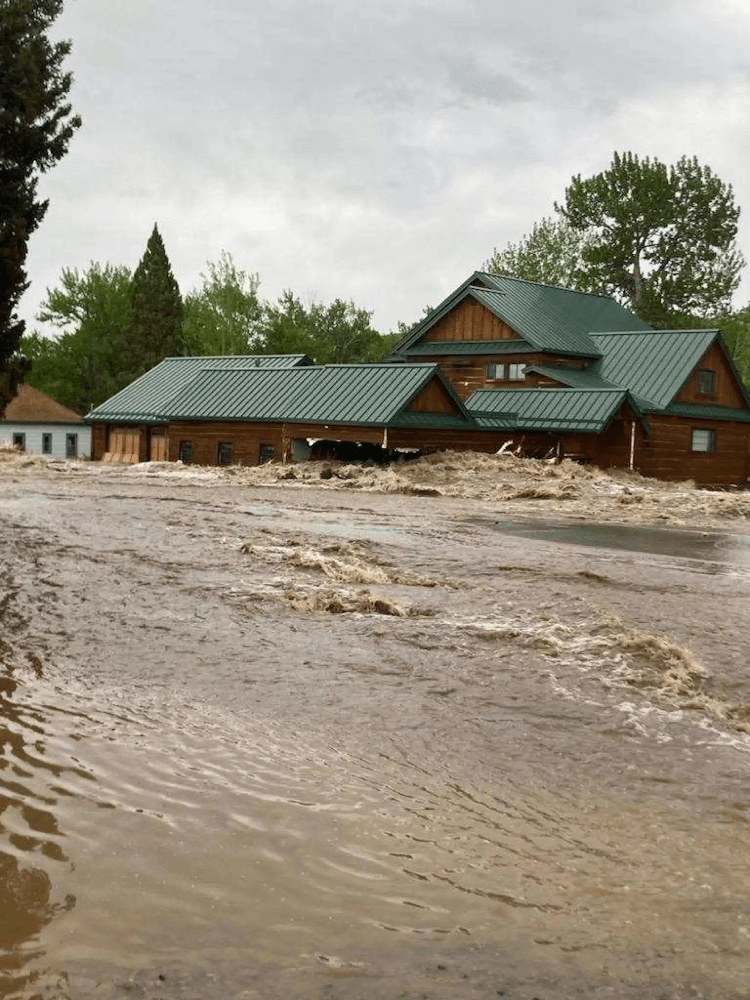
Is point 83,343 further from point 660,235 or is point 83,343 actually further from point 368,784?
point 368,784

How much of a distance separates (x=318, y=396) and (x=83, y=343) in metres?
45.9

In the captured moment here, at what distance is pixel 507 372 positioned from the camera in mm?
47281

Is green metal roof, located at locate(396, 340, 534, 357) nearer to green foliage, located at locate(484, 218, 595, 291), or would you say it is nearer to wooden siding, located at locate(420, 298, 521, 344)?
wooden siding, located at locate(420, 298, 521, 344)

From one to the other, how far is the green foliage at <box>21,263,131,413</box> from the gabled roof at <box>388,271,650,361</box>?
3521 cm

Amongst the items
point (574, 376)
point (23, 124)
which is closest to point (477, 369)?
point (574, 376)

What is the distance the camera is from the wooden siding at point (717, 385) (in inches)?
1734

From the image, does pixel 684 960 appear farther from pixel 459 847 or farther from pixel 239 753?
pixel 239 753

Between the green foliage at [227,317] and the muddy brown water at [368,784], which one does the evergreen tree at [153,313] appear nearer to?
the green foliage at [227,317]

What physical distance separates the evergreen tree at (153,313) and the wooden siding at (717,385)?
38.5m

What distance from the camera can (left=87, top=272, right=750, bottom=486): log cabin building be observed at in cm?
3934

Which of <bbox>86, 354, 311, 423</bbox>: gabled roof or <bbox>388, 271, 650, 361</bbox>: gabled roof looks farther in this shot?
<bbox>86, 354, 311, 423</bbox>: gabled roof

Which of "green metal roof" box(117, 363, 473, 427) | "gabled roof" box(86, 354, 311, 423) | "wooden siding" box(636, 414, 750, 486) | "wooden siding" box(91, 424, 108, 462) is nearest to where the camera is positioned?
"green metal roof" box(117, 363, 473, 427)

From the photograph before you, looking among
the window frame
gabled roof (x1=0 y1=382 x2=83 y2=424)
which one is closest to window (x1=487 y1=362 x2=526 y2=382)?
the window frame

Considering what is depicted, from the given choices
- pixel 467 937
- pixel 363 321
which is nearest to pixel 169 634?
pixel 467 937
